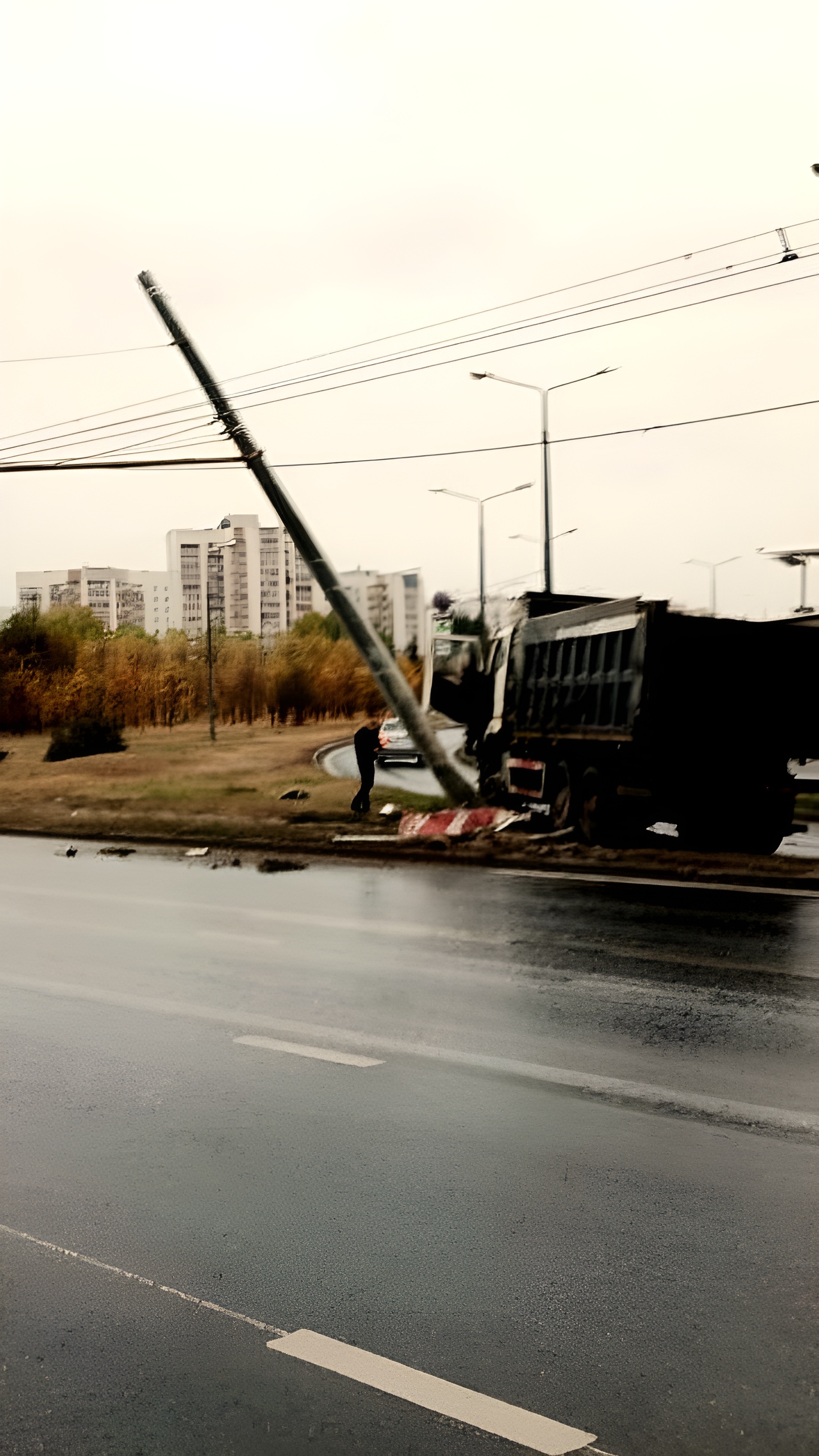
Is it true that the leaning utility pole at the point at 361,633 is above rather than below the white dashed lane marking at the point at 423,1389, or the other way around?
above

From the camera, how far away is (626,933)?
11.3m

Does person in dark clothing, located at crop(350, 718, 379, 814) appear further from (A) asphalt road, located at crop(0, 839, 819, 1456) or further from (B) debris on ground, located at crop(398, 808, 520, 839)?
(A) asphalt road, located at crop(0, 839, 819, 1456)

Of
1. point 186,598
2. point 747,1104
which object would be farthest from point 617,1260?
point 186,598

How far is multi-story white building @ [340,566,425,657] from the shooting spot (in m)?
23.8

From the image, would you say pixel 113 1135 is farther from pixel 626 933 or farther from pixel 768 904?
pixel 768 904

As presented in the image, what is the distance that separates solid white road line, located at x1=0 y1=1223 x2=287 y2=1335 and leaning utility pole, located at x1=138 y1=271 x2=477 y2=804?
17742 mm

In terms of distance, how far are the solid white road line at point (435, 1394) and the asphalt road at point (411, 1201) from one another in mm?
18

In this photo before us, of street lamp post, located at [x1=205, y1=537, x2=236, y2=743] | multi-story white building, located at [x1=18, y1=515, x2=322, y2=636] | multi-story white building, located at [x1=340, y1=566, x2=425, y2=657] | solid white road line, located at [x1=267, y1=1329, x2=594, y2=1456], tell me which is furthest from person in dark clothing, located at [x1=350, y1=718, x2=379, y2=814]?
solid white road line, located at [x1=267, y1=1329, x2=594, y2=1456]

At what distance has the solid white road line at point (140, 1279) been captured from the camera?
4055 millimetres

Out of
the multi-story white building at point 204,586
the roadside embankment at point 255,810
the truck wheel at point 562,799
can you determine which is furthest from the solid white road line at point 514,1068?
the multi-story white building at point 204,586

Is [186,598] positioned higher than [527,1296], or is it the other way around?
[186,598]

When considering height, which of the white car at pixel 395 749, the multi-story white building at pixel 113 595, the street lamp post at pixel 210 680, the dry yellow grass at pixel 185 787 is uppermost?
the multi-story white building at pixel 113 595

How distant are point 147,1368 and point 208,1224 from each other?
106 cm

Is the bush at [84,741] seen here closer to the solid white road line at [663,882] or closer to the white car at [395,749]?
the white car at [395,749]
